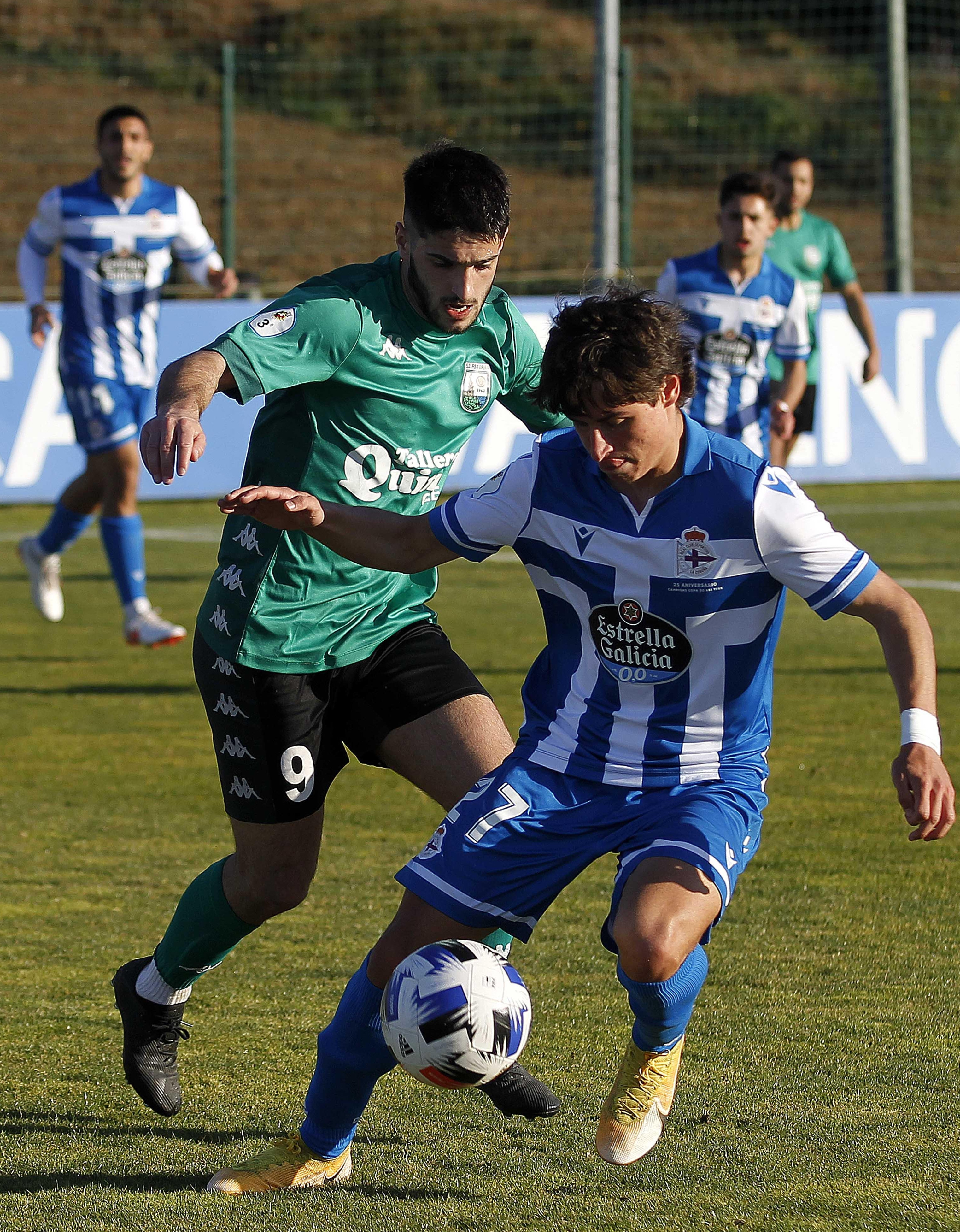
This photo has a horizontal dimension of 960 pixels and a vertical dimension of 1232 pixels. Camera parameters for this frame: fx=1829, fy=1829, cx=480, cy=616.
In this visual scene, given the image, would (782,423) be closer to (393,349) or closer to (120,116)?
(120,116)

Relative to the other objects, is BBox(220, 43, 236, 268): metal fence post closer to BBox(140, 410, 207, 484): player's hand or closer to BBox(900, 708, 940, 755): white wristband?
BBox(140, 410, 207, 484): player's hand

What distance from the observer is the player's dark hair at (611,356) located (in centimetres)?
320

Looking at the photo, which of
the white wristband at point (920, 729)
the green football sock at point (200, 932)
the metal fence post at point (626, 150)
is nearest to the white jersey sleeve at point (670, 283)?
the green football sock at point (200, 932)

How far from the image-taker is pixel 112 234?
361 inches

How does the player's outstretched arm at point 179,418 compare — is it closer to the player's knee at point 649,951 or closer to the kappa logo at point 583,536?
the kappa logo at point 583,536

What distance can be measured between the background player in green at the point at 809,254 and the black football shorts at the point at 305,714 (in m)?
7.18

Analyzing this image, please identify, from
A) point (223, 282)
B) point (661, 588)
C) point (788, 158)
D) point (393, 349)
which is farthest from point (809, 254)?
point (661, 588)

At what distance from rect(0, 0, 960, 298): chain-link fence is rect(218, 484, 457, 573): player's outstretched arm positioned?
25.1 meters

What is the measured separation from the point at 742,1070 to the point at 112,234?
6.53 metres

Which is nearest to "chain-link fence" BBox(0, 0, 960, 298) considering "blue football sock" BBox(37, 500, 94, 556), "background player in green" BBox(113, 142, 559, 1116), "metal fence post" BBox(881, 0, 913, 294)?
"metal fence post" BBox(881, 0, 913, 294)

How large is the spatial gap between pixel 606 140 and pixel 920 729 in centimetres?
1217

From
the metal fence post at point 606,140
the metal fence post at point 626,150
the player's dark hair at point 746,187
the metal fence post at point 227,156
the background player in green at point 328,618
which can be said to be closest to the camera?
the background player in green at point 328,618

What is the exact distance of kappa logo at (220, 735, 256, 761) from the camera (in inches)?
148

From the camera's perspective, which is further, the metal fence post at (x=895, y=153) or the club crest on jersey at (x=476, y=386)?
the metal fence post at (x=895, y=153)
